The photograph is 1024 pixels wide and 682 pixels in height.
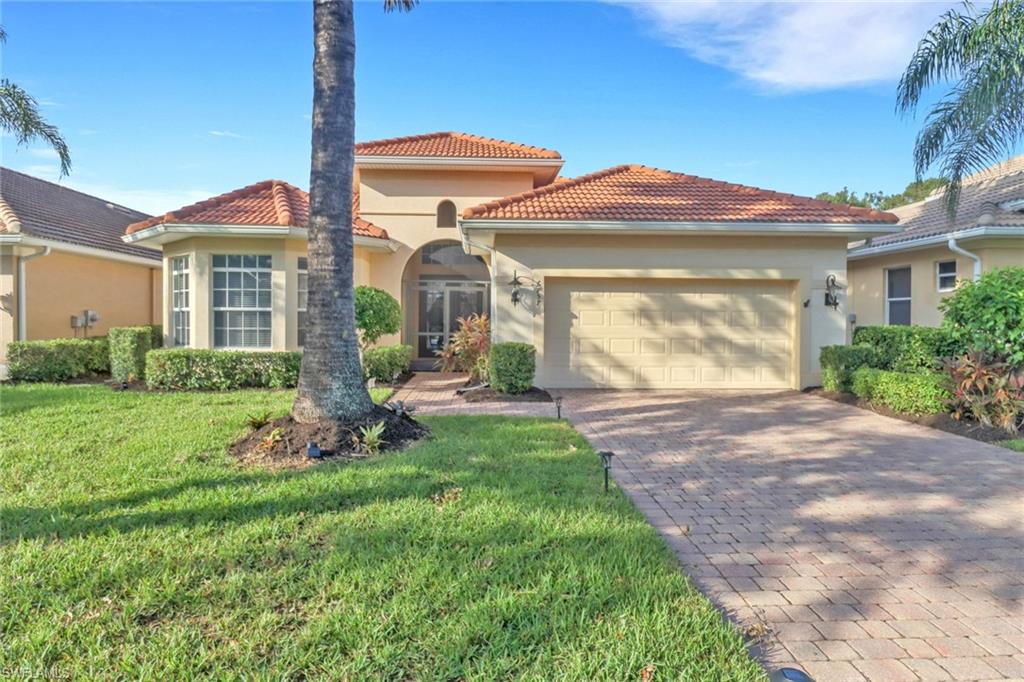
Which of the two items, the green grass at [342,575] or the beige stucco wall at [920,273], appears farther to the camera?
the beige stucco wall at [920,273]

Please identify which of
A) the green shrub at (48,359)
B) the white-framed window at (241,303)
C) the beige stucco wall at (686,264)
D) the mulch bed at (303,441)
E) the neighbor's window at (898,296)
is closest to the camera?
the mulch bed at (303,441)

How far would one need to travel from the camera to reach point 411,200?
53.6 ft

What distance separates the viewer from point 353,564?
3.64 meters

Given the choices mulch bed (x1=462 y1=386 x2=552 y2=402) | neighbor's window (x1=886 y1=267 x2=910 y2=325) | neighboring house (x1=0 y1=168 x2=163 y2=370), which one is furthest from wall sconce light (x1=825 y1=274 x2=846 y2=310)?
neighboring house (x1=0 y1=168 x2=163 y2=370)

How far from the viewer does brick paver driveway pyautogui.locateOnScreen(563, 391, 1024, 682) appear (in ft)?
9.68

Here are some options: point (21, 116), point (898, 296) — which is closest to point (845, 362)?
point (898, 296)

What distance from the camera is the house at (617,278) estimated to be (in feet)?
38.9

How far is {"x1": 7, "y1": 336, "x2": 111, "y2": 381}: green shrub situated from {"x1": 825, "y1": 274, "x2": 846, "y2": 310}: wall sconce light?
17522mm

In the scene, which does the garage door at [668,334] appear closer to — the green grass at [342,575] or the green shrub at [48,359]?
the green grass at [342,575]

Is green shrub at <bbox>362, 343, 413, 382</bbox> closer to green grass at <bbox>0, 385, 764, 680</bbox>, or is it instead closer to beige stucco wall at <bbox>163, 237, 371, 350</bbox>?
beige stucco wall at <bbox>163, 237, 371, 350</bbox>

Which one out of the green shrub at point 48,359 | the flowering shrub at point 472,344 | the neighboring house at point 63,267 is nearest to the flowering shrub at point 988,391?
the flowering shrub at point 472,344

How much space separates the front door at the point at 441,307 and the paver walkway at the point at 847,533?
8888mm

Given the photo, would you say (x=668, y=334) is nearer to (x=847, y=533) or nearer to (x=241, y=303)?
(x=847, y=533)

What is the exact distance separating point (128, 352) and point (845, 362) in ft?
50.8
